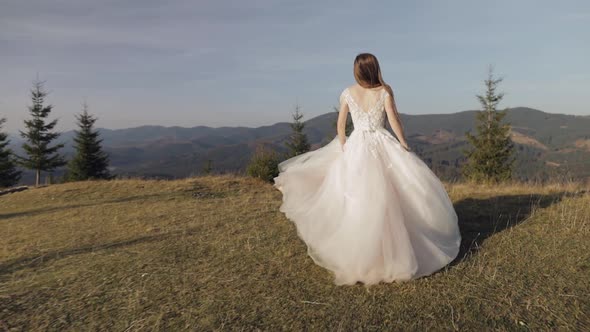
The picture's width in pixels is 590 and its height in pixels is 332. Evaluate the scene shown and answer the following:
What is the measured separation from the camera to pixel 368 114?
17.8 feet

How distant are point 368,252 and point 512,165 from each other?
127ft

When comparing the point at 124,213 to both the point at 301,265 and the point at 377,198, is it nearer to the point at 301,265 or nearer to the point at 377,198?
the point at 301,265

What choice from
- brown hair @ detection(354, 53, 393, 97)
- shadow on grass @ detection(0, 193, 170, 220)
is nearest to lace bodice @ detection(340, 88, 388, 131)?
brown hair @ detection(354, 53, 393, 97)

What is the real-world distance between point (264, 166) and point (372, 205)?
978 cm

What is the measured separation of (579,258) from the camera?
200 inches

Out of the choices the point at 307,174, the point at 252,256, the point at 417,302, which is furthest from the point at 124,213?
the point at 417,302

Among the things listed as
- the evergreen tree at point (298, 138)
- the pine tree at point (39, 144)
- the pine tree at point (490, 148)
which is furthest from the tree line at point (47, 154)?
the pine tree at point (490, 148)

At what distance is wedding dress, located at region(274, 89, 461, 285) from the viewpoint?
4.56 m

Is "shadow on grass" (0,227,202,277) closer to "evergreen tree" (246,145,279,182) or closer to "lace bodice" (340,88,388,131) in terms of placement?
"lace bodice" (340,88,388,131)

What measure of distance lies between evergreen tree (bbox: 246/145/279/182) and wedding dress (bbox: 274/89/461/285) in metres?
8.11

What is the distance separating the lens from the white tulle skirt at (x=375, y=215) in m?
4.55

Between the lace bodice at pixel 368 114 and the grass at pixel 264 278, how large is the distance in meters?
2.26

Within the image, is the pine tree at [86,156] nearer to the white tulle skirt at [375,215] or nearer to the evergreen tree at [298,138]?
the evergreen tree at [298,138]

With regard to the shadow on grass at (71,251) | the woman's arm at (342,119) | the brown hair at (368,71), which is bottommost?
the shadow on grass at (71,251)
